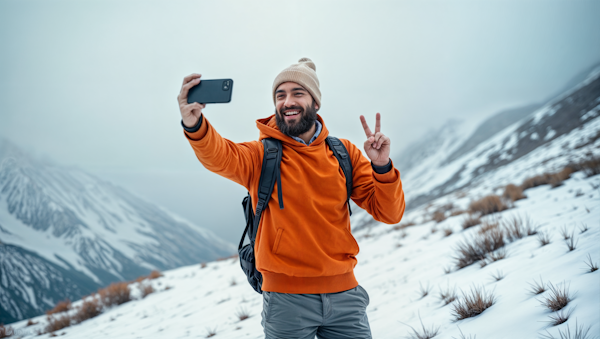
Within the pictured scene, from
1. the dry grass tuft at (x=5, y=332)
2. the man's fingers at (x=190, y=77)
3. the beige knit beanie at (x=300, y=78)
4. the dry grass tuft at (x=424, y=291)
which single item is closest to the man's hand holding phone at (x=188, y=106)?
the man's fingers at (x=190, y=77)

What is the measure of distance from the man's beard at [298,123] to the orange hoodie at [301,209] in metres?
0.04

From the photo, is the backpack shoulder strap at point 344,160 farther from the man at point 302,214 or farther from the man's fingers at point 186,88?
the man's fingers at point 186,88

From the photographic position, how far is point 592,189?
5230mm

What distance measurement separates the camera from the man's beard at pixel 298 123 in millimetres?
1749

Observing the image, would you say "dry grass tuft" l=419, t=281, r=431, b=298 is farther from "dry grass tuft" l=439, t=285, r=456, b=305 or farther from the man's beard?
the man's beard

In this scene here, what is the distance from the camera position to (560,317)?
1.78 metres


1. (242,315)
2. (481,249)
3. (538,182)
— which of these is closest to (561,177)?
(538,182)

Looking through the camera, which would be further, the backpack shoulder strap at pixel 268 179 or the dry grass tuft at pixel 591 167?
the dry grass tuft at pixel 591 167

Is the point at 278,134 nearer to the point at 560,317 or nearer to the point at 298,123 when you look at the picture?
the point at 298,123

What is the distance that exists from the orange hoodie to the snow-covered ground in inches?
53.5

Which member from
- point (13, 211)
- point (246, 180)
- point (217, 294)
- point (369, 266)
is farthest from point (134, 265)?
point (246, 180)

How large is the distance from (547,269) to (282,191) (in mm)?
2813

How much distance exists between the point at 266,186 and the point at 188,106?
0.60 metres

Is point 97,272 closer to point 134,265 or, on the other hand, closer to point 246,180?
point 134,265
